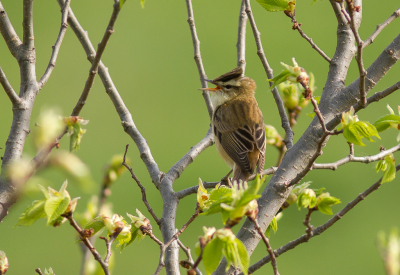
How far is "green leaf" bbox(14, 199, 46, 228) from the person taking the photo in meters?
1.34

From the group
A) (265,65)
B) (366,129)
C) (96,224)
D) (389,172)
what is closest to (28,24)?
(96,224)

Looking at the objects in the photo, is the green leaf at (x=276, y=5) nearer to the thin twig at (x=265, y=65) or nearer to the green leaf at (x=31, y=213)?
the thin twig at (x=265, y=65)

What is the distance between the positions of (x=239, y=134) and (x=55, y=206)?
301 cm

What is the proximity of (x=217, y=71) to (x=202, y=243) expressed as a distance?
877cm

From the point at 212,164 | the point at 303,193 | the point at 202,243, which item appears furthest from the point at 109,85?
the point at 212,164

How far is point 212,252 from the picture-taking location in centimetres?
125

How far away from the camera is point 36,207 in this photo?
134cm

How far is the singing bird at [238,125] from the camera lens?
3902mm

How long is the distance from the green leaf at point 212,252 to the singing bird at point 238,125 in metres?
2.44

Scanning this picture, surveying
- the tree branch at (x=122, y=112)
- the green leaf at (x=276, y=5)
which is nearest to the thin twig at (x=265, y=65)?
the green leaf at (x=276, y=5)

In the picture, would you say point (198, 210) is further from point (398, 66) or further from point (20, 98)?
point (398, 66)

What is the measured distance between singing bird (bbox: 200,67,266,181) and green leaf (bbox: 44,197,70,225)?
7.86 feet

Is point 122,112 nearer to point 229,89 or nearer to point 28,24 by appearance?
Result: point 28,24

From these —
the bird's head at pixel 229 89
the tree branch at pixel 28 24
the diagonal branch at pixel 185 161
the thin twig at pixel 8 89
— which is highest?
the bird's head at pixel 229 89
